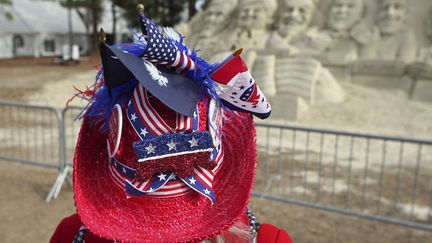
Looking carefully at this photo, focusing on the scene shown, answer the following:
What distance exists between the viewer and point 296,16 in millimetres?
12570

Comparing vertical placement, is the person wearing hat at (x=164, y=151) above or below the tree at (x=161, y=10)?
below

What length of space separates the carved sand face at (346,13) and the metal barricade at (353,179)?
17.7ft

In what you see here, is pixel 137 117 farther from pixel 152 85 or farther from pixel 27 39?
pixel 27 39

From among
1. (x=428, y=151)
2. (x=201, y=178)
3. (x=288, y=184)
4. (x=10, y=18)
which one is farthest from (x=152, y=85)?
(x=10, y=18)

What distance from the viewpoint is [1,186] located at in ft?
18.0

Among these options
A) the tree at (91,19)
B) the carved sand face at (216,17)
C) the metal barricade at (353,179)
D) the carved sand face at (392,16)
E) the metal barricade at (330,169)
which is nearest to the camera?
the metal barricade at (353,179)

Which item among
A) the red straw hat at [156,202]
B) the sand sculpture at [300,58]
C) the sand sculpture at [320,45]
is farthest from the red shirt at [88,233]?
the sand sculpture at [300,58]

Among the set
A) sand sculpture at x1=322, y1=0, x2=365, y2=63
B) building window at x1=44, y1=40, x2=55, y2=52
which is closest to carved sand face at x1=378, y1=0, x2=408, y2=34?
sand sculpture at x1=322, y1=0, x2=365, y2=63

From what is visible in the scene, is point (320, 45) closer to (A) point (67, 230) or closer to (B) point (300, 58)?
(B) point (300, 58)

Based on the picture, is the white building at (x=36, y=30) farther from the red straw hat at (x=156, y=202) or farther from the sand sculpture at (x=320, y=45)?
the red straw hat at (x=156, y=202)

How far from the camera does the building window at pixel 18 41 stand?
2680 cm

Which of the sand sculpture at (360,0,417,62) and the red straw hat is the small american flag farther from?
the sand sculpture at (360,0,417,62)

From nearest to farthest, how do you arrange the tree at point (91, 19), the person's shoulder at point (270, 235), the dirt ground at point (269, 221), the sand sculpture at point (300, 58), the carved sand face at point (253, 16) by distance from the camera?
the person's shoulder at point (270, 235) < the dirt ground at point (269, 221) < the sand sculpture at point (300, 58) < the carved sand face at point (253, 16) < the tree at point (91, 19)

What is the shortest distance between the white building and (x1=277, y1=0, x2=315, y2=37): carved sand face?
1715 cm
